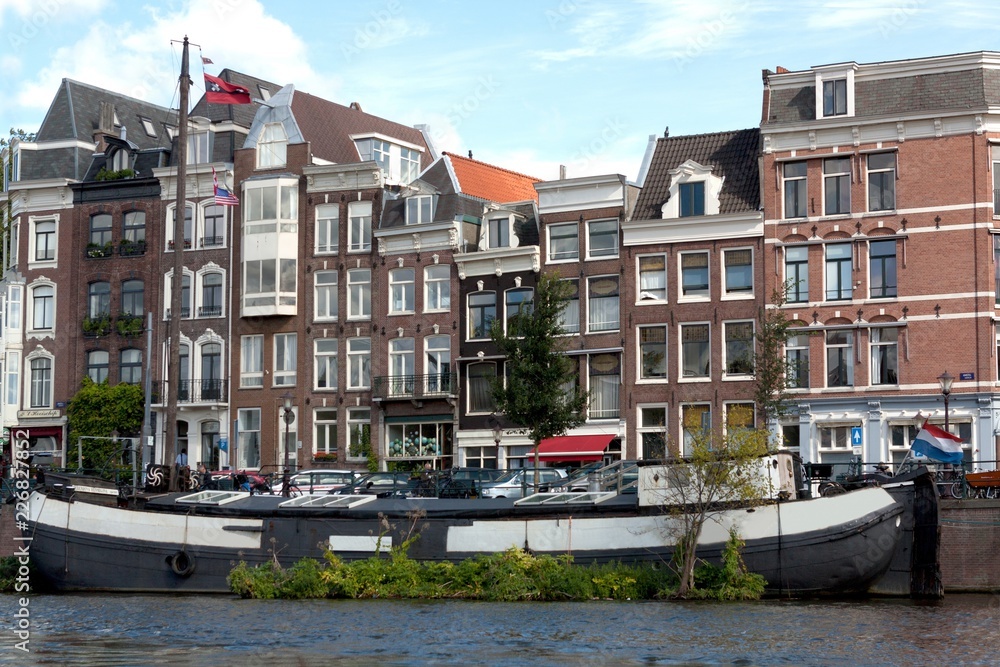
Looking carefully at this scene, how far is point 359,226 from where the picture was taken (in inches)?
2402

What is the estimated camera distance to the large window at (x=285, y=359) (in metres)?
61.5

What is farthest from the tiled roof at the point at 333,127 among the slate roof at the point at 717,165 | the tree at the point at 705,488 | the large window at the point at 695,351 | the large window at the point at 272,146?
the tree at the point at 705,488

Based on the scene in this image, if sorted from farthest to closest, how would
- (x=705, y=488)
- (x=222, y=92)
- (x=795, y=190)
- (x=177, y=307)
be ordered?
(x=795, y=190) → (x=222, y=92) → (x=177, y=307) → (x=705, y=488)

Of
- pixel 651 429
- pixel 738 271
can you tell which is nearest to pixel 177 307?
pixel 651 429

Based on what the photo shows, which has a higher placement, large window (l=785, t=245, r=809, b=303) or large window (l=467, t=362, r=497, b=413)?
large window (l=785, t=245, r=809, b=303)

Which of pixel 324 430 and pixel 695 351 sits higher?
pixel 695 351

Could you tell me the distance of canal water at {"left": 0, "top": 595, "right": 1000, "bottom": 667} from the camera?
23.8 m

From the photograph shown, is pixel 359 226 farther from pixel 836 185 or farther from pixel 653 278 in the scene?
pixel 836 185

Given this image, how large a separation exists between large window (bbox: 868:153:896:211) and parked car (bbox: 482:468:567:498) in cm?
1497

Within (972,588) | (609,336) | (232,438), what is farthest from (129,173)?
(972,588)

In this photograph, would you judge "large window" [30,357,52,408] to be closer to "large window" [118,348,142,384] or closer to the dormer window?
"large window" [118,348,142,384]

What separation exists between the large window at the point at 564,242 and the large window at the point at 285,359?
39.4ft

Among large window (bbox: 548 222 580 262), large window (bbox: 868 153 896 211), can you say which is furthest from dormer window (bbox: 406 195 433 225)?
large window (bbox: 868 153 896 211)

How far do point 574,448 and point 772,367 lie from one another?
929 centimetres
